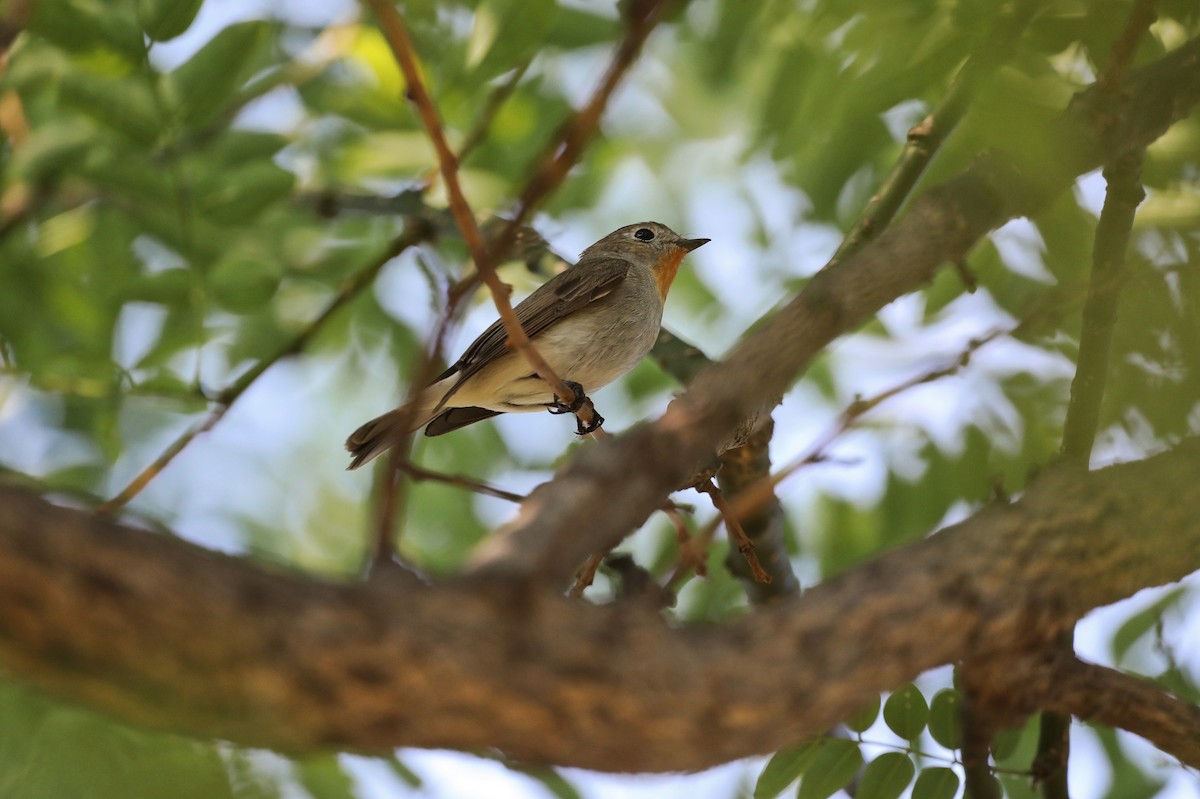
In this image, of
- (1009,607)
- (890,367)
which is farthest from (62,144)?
(1009,607)

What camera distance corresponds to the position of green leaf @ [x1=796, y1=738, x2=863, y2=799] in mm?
3402

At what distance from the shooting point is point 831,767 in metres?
3.41

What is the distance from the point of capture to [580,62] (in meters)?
5.62

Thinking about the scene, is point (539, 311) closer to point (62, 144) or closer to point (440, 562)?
point (440, 562)

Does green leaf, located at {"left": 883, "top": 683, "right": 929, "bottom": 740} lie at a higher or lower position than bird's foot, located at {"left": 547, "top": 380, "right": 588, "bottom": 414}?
lower

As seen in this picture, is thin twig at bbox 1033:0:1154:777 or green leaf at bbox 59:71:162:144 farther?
green leaf at bbox 59:71:162:144

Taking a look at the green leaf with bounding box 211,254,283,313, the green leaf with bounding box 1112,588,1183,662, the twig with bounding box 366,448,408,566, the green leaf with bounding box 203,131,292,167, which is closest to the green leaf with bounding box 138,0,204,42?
the green leaf with bounding box 203,131,292,167

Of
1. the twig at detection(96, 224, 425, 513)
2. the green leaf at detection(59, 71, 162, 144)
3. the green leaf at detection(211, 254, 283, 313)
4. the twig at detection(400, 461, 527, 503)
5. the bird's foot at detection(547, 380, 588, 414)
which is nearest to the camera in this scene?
the twig at detection(400, 461, 527, 503)

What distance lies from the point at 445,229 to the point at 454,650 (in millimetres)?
4163

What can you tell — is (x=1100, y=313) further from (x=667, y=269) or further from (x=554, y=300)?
(x=667, y=269)

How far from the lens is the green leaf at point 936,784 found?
3332 mm

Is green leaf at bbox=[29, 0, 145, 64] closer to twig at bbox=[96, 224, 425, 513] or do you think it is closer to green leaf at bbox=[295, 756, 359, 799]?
twig at bbox=[96, 224, 425, 513]

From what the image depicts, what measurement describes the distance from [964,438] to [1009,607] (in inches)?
81.1

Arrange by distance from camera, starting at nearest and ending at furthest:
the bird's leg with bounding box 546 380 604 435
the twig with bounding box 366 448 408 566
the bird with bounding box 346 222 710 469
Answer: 1. the twig with bounding box 366 448 408 566
2. the bird's leg with bounding box 546 380 604 435
3. the bird with bounding box 346 222 710 469
